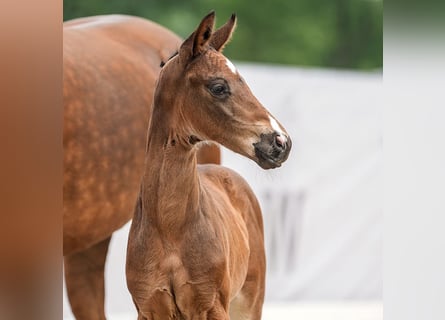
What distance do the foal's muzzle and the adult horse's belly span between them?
865 millimetres

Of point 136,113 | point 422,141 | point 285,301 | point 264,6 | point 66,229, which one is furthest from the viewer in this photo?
point 264,6

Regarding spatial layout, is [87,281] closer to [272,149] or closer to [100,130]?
[100,130]

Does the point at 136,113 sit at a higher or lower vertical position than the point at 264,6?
lower

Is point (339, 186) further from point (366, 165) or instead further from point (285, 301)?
point (285, 301)

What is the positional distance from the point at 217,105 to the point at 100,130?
2.86 ft

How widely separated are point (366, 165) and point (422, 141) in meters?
2.88

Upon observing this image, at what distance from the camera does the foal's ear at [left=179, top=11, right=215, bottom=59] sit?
63.3 inches

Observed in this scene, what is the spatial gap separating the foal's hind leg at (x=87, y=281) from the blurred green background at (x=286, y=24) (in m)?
3.70

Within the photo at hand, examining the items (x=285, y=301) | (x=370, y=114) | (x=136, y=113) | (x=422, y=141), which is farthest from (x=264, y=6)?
(x=422, y=141)

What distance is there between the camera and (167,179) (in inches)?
68.2

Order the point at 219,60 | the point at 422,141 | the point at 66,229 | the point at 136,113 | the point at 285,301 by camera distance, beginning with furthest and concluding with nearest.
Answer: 1. the point at 285,301
2. the point at 136,113
3. the point at 66,229
4. the point at 422,141
5. the point at 219,60

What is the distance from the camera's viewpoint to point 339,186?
4.58m

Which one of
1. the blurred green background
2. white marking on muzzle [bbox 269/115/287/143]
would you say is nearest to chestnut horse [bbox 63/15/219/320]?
white marking on muzzle [bbox 269/115/287/143]

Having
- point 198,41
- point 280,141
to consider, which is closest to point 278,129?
point 280,141
